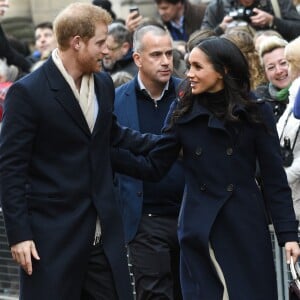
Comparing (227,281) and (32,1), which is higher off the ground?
(227,281)

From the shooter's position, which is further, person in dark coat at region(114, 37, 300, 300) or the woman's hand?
person in dark coat at region(114, 37, 300, 300)

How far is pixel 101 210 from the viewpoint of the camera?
20.4 ft

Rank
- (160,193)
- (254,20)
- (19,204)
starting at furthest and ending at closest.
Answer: (254,20)
(160,193)
(19,204)

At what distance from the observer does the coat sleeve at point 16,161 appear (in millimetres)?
5996

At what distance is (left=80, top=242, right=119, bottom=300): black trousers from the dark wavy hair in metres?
1.00

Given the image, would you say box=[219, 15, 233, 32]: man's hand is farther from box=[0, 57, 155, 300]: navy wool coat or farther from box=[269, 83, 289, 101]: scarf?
box=[0, 57, 155, 300]: navy wool coat

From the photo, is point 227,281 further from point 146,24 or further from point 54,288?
point 146,24

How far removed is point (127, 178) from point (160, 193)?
26 centimetres

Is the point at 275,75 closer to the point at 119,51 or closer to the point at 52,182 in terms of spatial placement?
the point at 119,51

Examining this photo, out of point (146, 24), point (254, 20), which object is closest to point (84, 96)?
point (146, 24)

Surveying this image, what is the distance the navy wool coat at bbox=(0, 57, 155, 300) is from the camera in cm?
602

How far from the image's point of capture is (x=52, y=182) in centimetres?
611

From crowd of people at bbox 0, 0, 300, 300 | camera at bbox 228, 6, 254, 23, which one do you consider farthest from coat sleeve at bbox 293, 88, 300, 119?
camera at bbox 228, 6, 254, 23

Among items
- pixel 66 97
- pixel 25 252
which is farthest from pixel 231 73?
pixel 25 252
